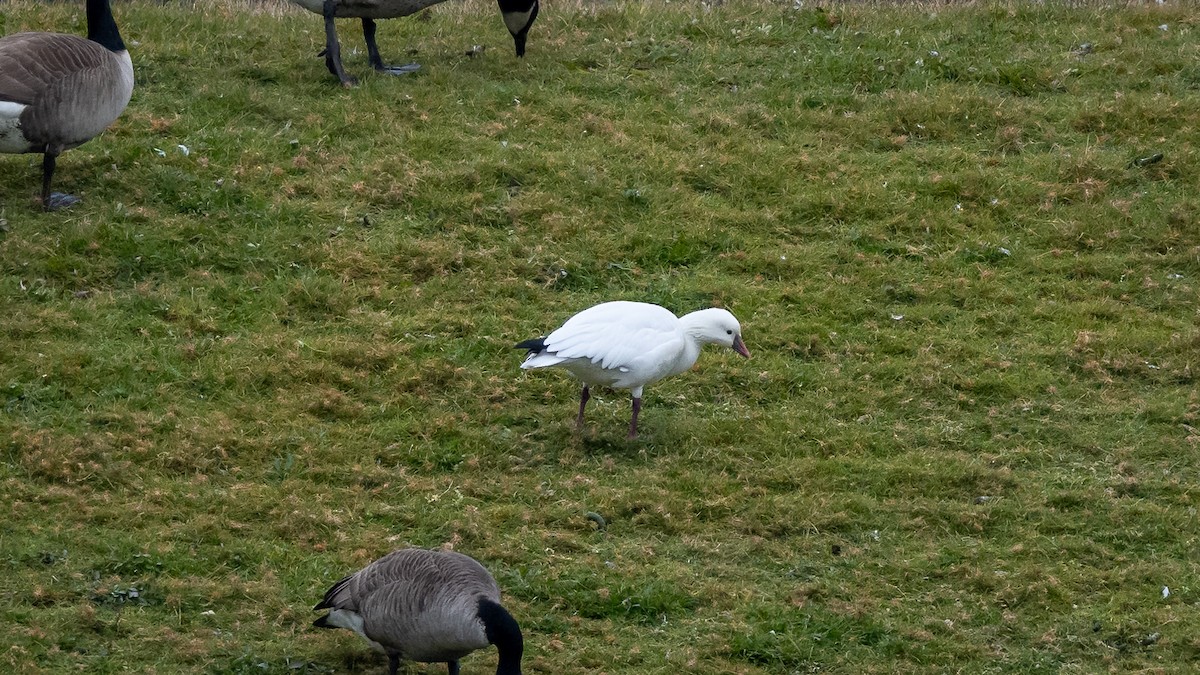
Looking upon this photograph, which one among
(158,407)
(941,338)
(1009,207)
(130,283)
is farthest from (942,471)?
(130,283)

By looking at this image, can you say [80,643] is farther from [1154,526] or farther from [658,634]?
[1154,526]

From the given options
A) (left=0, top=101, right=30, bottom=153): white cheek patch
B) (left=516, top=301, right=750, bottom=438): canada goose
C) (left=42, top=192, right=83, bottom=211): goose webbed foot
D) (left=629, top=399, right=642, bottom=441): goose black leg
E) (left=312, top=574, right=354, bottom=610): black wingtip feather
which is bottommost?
(left=312, top=574, right=354, bottom=610): black wingtip feather

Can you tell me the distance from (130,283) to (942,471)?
5.45 metres

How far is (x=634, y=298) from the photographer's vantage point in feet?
31.4

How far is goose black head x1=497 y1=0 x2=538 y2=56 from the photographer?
1261 centimetres

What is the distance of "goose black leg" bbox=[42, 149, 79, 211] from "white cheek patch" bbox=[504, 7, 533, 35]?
13.9ft

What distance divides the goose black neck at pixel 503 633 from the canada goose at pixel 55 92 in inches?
224

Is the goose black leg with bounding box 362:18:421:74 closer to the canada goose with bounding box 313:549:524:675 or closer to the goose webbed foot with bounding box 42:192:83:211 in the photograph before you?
the goose webbed foot with bounding box 42:192:83:211

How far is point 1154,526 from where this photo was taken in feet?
24.0

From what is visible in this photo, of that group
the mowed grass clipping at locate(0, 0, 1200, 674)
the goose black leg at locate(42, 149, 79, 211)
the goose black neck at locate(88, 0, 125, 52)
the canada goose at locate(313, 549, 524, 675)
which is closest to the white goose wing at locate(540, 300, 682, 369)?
the mowed grass clipping at locate(0, 0, 1200, 674)

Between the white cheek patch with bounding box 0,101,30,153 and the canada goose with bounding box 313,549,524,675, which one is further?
the white cheek patch with bounding box 0,101,30,153

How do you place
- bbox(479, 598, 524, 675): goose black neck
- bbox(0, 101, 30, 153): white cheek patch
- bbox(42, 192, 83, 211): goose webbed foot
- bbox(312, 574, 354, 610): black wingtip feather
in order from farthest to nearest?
bbox(42, 192, 83, 211): goose webbed foot → bbox(0, 101, 30, 153): white cheek patch → bbox(312, 574, 354, 610): black wingtip feather → bbox(479, 598, 524, 675): goose black neck

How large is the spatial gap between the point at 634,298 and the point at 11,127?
428 cm

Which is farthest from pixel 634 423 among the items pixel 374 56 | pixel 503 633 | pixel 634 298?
pixel 374 56
